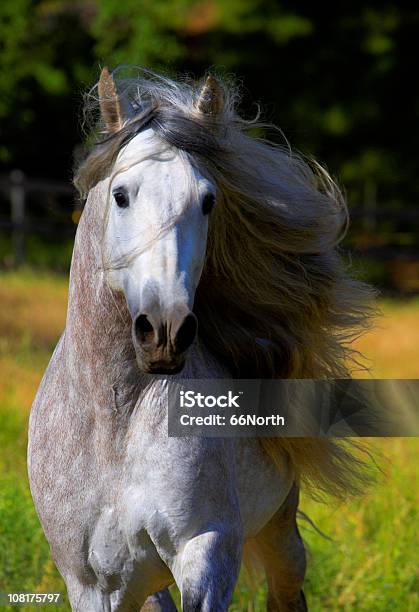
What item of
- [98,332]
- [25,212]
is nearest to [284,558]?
[98,332]

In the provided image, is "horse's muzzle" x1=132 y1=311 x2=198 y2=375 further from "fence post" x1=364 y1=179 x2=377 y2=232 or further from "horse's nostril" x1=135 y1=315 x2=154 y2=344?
"fence post" x1=364 y1=179 x2=377 y2=232

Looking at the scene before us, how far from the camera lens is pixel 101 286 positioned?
9.78ft

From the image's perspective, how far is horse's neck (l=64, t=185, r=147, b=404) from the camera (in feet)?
9.77

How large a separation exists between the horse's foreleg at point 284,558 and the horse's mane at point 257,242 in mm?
351

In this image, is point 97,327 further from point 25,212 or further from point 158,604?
point 25,212

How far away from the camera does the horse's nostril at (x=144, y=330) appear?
2.60 meters

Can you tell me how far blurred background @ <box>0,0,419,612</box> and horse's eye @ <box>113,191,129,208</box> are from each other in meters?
6.15

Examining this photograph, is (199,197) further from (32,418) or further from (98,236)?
(32,418)

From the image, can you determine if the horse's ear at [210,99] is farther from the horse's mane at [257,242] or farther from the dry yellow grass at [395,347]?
the dry yellow grass at [395,347]

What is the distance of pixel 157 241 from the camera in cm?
262

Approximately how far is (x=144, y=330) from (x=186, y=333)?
114 mm

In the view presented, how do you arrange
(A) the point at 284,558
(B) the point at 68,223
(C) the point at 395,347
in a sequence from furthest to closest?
(B) the point at 68,223, (C) the point at 395,347, (A) the point at 284,558

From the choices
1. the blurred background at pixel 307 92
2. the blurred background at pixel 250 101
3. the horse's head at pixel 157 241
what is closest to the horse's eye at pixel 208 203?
the horse's head at pixel 157 241

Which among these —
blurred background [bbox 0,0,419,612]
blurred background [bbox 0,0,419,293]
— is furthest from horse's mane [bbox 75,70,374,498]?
blurred background [bbox 0,0,419,293]
